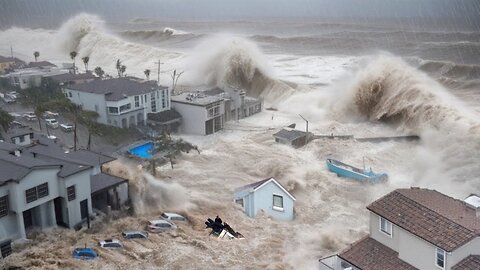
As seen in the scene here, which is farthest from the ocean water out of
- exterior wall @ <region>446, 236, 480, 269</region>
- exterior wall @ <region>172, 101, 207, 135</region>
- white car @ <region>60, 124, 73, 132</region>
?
white car @ <region>60, 124, 73, 132</region>

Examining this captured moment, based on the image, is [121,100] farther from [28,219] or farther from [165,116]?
[28,219]

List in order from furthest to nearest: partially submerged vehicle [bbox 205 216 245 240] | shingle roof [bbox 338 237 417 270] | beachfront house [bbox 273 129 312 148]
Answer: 1. beachfront house [bbox 273 129 312 148]
2. partially submerged vehicle [bbox 205 216 245 240]
3. shingle roof [bbox 338 237 417 270]

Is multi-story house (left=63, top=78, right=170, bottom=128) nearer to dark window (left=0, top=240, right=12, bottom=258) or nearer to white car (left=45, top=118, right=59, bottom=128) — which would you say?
white car (left=45, top=118, right=59, bottom=128)

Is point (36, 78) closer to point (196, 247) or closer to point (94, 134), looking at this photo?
point (94, 134)

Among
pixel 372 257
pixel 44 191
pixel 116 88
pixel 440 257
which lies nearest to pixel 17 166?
pixel 44 191

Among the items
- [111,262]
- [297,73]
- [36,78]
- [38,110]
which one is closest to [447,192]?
[111,262]
